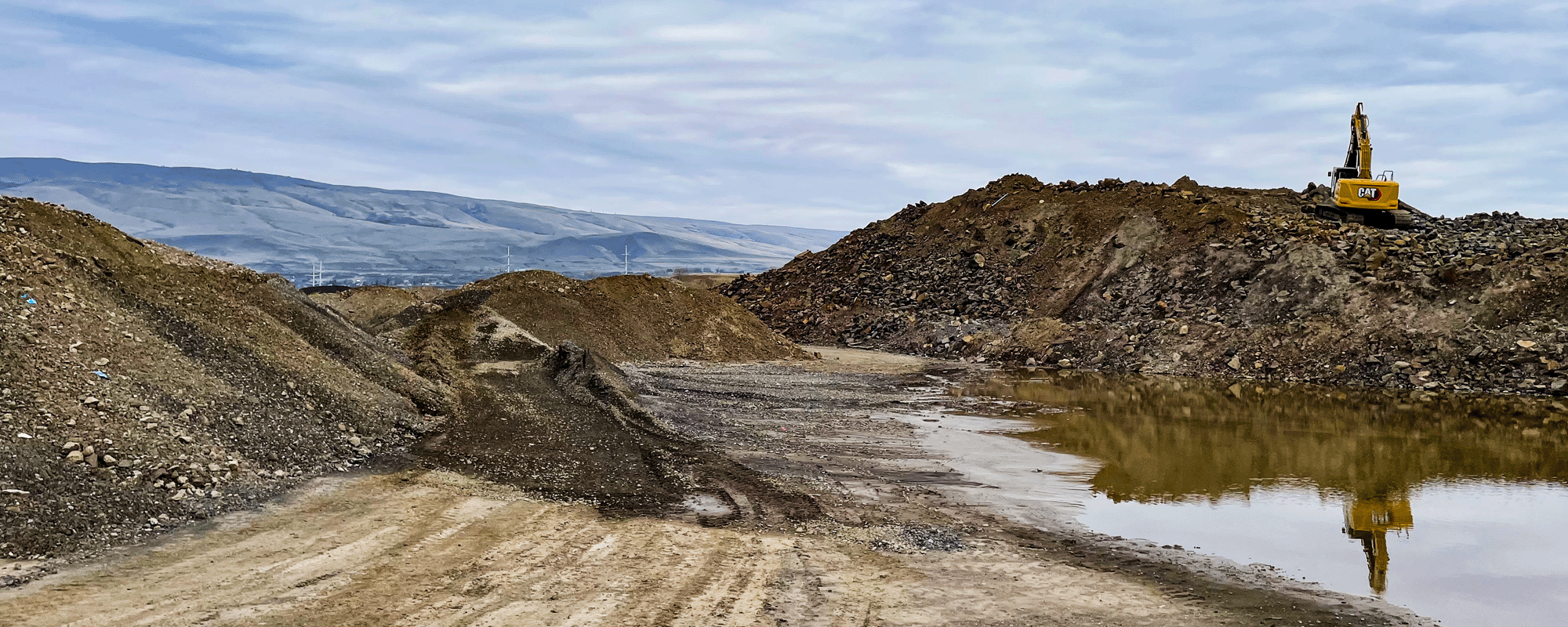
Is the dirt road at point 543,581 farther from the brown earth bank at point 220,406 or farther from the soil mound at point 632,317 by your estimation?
the soil mound at point 632,317

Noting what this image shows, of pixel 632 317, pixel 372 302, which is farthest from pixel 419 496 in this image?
pixel 372 302

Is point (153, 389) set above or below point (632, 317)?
below

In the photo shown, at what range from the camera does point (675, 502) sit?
10.3 metres

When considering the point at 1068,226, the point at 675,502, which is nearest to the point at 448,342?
the point at 675,502

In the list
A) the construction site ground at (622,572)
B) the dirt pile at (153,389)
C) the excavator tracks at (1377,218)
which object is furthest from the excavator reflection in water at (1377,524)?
the excavator tracks at (1377,218)

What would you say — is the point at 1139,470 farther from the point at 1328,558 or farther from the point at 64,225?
the point at 64,225

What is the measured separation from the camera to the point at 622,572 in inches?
295

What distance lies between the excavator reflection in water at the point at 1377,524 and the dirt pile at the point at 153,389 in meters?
9.82

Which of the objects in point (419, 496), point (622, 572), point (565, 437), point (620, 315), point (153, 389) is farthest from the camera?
point (620, 315)

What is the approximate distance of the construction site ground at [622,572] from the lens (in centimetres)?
654

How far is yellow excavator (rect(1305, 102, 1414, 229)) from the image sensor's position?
33.6 m

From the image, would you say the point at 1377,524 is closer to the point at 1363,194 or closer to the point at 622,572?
the point at 622,572

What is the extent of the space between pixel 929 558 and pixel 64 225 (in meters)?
11.4

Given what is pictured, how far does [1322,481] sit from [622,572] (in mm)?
9011
